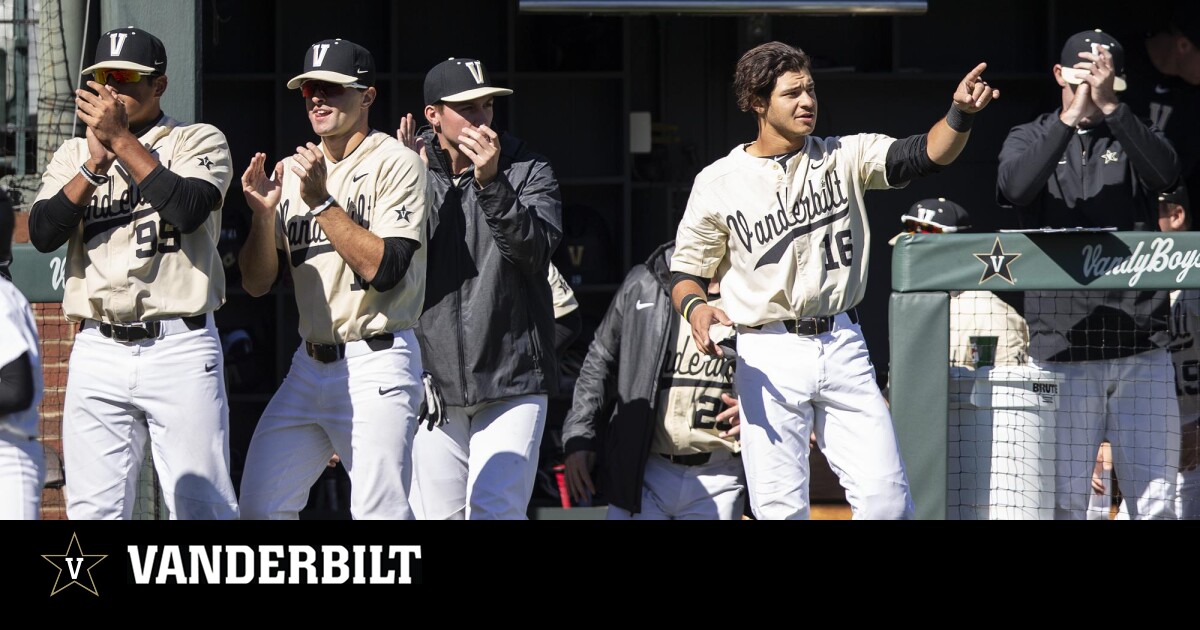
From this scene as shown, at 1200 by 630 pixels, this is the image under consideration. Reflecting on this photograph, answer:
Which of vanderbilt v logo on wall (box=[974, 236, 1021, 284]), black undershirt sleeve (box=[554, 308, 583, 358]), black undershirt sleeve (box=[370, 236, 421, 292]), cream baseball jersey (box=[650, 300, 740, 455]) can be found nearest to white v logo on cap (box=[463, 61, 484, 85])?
black undershirt sleeve (box=[370, 236, 421, 292])

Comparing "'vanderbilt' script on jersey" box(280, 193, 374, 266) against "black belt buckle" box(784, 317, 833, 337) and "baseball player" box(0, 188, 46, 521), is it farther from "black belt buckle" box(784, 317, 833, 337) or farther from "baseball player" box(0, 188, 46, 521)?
"black belt buckle" box(784, 317, 833, 337)

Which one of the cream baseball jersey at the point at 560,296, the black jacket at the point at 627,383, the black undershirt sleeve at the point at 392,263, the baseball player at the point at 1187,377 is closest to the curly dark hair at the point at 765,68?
the black jacket at the point at 627,383

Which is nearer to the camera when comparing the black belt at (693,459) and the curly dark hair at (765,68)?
the curly dark hair at (765,68)

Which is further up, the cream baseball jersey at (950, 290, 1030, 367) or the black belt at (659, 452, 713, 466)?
the cream baseball jersey at (950, 290, 1030, 367)

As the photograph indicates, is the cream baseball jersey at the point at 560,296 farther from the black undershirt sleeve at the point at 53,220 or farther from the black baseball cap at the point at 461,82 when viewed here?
the black undershirt sleeve at the point at 53,220

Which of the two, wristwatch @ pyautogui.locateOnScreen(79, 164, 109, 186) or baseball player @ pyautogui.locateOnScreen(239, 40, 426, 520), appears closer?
wristwatch @ pyautogui.locateOnScreen(79, 164, 109, 186)

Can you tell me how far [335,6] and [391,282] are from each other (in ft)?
11.4

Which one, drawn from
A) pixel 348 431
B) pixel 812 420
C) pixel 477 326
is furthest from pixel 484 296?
pixel 812 420

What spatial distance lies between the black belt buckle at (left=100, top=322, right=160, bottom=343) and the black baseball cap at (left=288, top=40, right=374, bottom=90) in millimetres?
801

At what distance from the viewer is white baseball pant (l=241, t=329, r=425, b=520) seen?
13.5ft

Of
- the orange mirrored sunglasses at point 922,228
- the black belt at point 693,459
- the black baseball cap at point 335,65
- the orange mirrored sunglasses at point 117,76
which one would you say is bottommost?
the black belt at point 693,459

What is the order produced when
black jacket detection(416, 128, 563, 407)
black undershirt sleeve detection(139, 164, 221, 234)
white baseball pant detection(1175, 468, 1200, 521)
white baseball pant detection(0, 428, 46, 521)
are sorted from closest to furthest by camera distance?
white baseball pant detection(0, 428, 46, 521) < black undershirt sleeve detection(139, 164, 221, 234) < black jacket detection(416, 128, 563, 407) < white baseball pant detection(1175, 468, 1200, 521)

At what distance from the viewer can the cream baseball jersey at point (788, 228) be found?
13.7ft

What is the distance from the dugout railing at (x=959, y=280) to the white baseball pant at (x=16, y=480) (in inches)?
98.5
